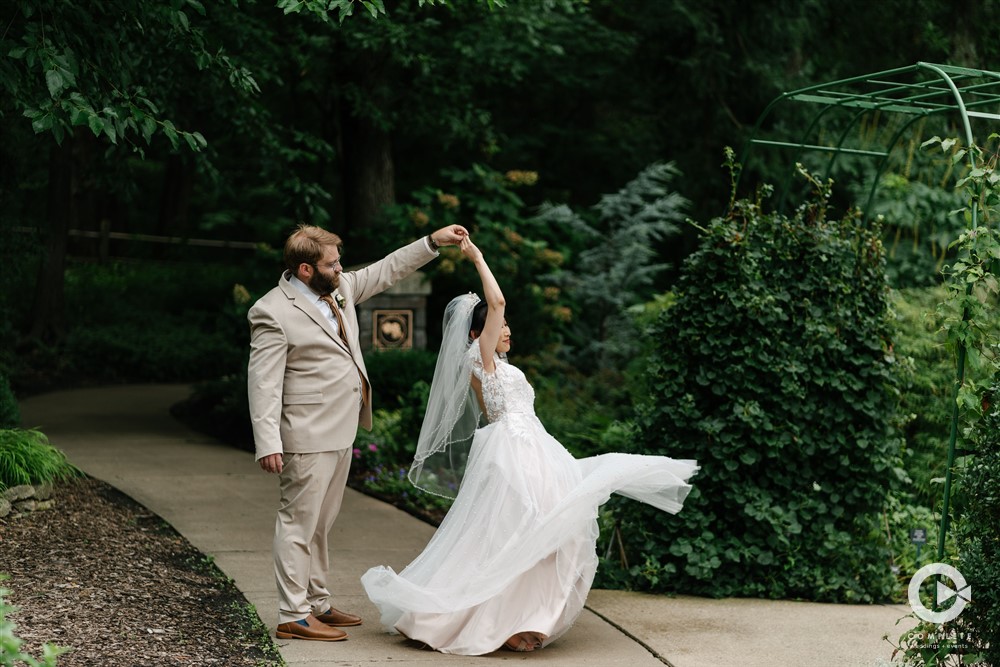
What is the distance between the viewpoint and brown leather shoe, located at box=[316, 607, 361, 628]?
5516mm

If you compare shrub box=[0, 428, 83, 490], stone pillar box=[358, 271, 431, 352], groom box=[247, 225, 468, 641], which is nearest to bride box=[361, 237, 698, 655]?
groom box=[247, 225, 468, 641]

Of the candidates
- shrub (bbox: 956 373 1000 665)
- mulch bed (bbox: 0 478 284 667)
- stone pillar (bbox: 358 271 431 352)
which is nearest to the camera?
shrub (bbox: 956 373 1000 665)

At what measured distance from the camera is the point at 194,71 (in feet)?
31.7

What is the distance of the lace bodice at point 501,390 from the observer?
5.55m

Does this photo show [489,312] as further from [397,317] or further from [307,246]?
[397,317]

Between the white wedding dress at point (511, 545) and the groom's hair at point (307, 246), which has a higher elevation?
the groom's hair at point (307, 246)

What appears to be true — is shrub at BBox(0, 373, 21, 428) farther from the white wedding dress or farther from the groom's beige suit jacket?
the white wedding dress

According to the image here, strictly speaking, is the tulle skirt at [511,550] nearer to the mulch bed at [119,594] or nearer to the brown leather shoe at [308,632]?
the brown leather shoe at [308,632]

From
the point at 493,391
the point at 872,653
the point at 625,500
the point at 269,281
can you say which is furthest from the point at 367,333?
the point at 872,653

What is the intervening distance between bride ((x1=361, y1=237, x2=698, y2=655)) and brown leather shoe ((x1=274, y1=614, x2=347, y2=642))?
26 cm

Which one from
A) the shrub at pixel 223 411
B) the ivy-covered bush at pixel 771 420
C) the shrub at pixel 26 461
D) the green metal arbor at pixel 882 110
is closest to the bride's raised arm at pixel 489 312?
the ivy-covered bush at pixel 771 420

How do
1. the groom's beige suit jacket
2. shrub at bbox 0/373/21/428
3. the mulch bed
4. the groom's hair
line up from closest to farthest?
the mulch bed → the groom's beige suit jacket → the groom's hair → shrub at bbox 0/373/21/428

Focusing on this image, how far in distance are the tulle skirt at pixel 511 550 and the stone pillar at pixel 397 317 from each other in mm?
6951

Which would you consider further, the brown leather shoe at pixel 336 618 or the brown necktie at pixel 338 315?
the brown leather shoe at pixel 336 618
